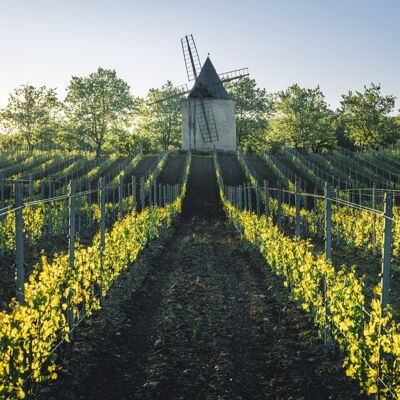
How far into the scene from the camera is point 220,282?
10.8m

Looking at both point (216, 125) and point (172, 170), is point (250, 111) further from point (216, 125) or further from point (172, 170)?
point (172, 170)

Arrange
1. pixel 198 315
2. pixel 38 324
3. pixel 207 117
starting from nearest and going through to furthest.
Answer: pixel 38 324 → pixel 198 315 → pixel 207 117

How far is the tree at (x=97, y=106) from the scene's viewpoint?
55.7m

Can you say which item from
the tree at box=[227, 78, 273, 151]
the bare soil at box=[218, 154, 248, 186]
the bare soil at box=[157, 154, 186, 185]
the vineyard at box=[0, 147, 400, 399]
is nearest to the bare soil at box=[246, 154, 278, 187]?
the bare soil at box=[218, 154, 248, 186]

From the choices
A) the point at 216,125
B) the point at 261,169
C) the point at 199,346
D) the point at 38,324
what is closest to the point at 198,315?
the point at 199,346

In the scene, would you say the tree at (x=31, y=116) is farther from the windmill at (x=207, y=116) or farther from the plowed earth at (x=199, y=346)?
the plowed earth at (x=199, y=346)

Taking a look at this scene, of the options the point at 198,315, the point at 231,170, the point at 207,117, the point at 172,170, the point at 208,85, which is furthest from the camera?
the point at 208,85

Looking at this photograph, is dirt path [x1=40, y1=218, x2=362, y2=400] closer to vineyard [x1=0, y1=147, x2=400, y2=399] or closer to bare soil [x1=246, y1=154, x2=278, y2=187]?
vineyard [x1=0, y1=147, x2=400, y2=399]

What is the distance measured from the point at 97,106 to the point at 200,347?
173ft

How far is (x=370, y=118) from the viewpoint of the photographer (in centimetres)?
6456

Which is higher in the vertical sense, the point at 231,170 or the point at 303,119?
the point at 303,119

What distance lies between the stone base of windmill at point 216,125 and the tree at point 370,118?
70.8 ft

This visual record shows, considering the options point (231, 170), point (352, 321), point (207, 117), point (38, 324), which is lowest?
point (352, 321)

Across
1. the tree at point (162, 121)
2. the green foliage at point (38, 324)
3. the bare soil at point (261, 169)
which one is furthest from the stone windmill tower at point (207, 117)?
the green foliage at point (38, 324)
